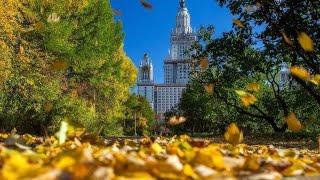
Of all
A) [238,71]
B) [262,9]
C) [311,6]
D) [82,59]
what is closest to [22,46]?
[82,59]

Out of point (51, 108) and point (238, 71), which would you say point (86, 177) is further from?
point (238, 71)

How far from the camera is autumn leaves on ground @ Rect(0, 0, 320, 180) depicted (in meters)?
2.56

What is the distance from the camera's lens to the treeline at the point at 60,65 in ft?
70.5

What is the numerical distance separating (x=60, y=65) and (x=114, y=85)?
24.2 meters

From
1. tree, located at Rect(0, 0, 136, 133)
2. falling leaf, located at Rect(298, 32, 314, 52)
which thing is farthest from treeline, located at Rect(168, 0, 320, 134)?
tree, located at Rect(0, 0, 136, 133)

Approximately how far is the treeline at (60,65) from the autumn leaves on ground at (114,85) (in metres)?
0.05

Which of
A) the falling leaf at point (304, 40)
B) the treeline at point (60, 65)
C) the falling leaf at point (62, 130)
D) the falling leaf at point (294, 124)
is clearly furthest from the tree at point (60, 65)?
the falling leaf at point (62, 130)

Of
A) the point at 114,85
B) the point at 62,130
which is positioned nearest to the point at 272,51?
the point at 114,85

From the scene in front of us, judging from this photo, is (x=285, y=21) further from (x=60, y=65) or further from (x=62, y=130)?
(x=62, y=130)

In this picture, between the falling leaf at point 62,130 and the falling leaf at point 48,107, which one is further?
the falling leaf at point 48,107

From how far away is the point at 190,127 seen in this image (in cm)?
6481

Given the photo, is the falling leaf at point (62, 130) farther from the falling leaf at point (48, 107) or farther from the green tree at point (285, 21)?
the falling leaf at point (48, 107)

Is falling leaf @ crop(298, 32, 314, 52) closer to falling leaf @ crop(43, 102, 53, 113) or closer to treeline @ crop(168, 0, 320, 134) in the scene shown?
treeline @ crop(168, 0, 320, 134)

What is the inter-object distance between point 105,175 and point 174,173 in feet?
1.68
